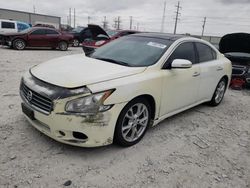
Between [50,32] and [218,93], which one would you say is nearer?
[218,93]

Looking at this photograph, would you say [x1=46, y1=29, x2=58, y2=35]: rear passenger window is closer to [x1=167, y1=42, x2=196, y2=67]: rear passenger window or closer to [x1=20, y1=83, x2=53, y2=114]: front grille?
[x1=167, y1=42, x2=196, y2=67]: rear passenger window

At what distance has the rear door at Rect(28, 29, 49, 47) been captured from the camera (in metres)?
13.5

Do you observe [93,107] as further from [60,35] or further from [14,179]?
[60,35]

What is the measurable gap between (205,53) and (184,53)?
84 centimetres

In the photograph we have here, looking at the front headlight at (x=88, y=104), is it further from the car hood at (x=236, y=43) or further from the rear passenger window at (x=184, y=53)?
the car hood at (x=236, y=43)

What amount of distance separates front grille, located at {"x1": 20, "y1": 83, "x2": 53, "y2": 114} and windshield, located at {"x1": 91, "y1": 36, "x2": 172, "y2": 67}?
119cm

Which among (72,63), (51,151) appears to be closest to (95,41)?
(72,63)

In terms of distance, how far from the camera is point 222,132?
404cm

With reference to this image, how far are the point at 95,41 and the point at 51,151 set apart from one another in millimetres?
8186

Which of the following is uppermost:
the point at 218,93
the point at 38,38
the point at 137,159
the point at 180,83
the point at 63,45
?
the point at 180,83

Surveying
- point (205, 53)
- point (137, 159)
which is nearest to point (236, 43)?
point (205, 53)

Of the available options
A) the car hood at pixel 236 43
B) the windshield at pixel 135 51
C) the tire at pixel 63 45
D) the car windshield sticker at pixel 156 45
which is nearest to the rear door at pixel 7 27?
the tire at pixel 63 45

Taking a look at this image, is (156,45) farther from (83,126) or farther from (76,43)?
(76,43)

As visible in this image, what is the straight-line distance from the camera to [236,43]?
25.2ft
